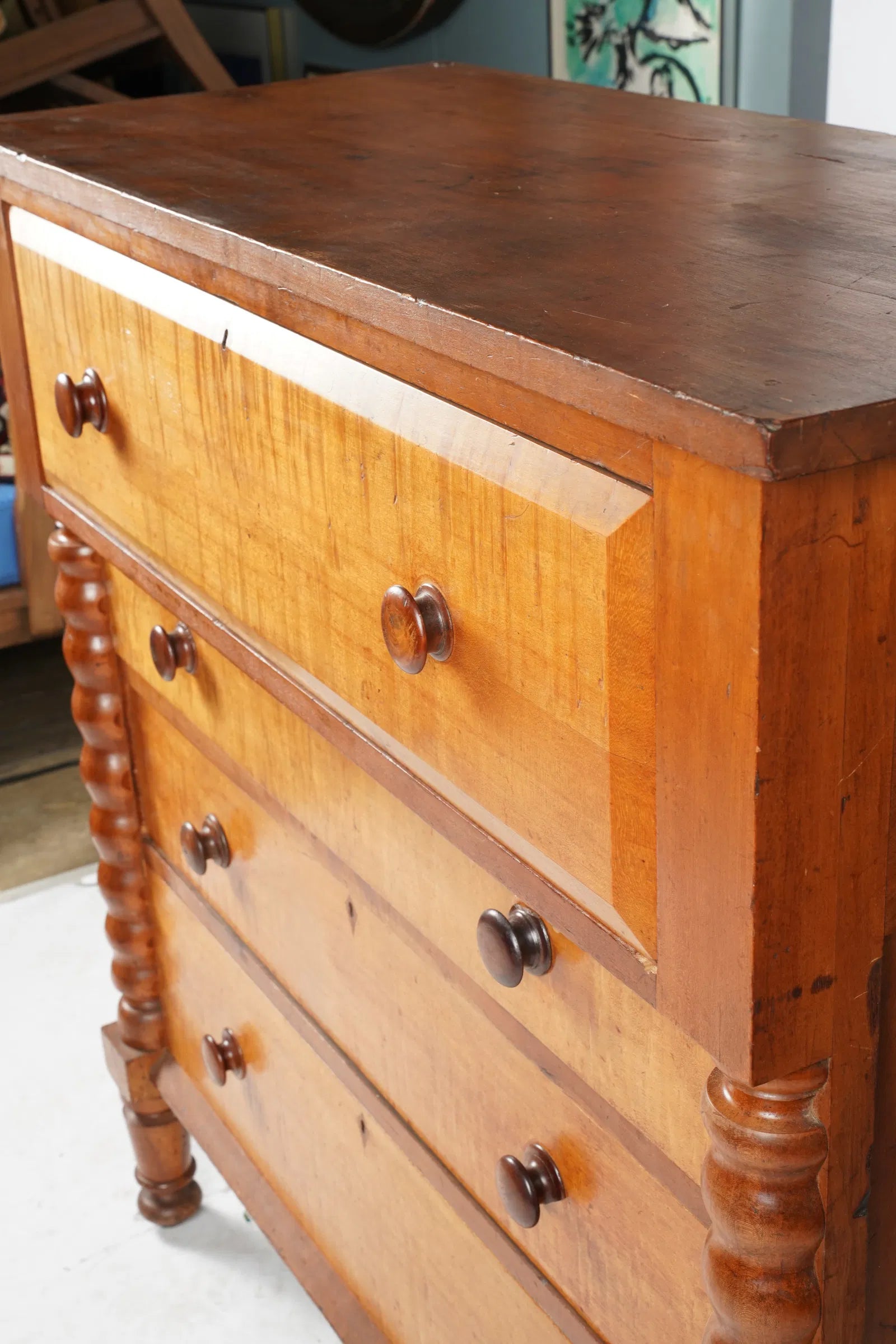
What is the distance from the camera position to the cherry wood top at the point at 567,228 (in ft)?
1.60

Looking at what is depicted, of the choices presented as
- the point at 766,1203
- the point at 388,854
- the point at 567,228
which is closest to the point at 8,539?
the point at 388,854

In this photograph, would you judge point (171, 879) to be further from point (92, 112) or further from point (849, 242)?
point (849, 242)

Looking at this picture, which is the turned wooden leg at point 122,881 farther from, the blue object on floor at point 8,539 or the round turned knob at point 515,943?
the blue object on floor at point 8,539

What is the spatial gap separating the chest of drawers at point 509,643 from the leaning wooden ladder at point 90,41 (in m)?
2.04

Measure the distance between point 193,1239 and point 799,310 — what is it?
4.06 ft

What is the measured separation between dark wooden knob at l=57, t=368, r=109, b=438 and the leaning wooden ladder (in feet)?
7.28

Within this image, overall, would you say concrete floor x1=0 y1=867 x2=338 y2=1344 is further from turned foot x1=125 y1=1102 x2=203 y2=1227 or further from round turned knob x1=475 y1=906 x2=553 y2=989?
round turned knob x1=475 y1=906 x2=553 y2=989

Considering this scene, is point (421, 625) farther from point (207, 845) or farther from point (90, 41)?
point (90, 41)

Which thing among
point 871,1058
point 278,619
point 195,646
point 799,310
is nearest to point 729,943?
point 871,1058

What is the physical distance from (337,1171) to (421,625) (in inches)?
22.8

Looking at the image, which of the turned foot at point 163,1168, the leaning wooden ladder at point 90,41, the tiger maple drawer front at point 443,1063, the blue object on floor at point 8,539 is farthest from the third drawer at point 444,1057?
the leaning wooden ladder at point 90,41

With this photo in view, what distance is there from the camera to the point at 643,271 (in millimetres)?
633

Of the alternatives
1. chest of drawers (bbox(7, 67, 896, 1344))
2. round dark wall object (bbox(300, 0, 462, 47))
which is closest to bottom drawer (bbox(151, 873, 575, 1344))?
chest of drawers (bbox(7, 67, 896, 1344))

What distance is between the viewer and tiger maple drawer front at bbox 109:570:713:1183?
0.67 m
